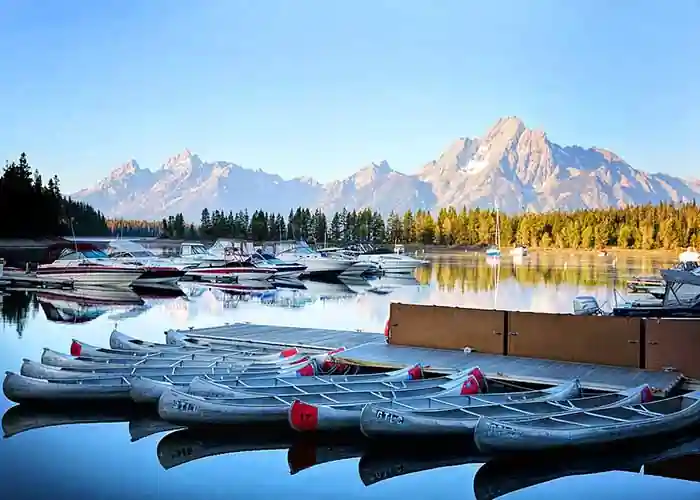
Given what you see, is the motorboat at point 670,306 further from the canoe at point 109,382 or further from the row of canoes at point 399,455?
the row of canoes at point 399,455

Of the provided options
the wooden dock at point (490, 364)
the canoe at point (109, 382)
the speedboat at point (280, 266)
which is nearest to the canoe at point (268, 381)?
the canoe at point (109, 382)

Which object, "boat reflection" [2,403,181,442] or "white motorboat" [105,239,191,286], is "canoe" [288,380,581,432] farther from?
"white motorboat" [105,239,191,286]

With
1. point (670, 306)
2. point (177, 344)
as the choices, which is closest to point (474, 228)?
point (670, 306)

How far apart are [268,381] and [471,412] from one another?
12.0ft

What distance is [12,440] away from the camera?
1252cm

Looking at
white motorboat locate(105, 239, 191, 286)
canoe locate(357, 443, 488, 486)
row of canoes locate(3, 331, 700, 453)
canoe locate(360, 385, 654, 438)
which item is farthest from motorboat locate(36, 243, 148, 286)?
canoe locate(357, 443, 488, 486)

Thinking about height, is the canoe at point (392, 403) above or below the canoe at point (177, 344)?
below

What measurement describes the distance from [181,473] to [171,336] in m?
8.23

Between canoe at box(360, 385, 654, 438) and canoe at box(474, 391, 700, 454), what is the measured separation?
0.23 m

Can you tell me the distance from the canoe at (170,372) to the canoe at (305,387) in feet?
2.82

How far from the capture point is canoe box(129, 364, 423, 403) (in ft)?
43.0

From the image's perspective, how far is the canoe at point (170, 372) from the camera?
1416 cm

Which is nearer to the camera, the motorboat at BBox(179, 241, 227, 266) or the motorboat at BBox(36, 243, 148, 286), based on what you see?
the motorboat at BBox(36, 243, 148, 286)

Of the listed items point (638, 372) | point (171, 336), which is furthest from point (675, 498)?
point (171, 336)
